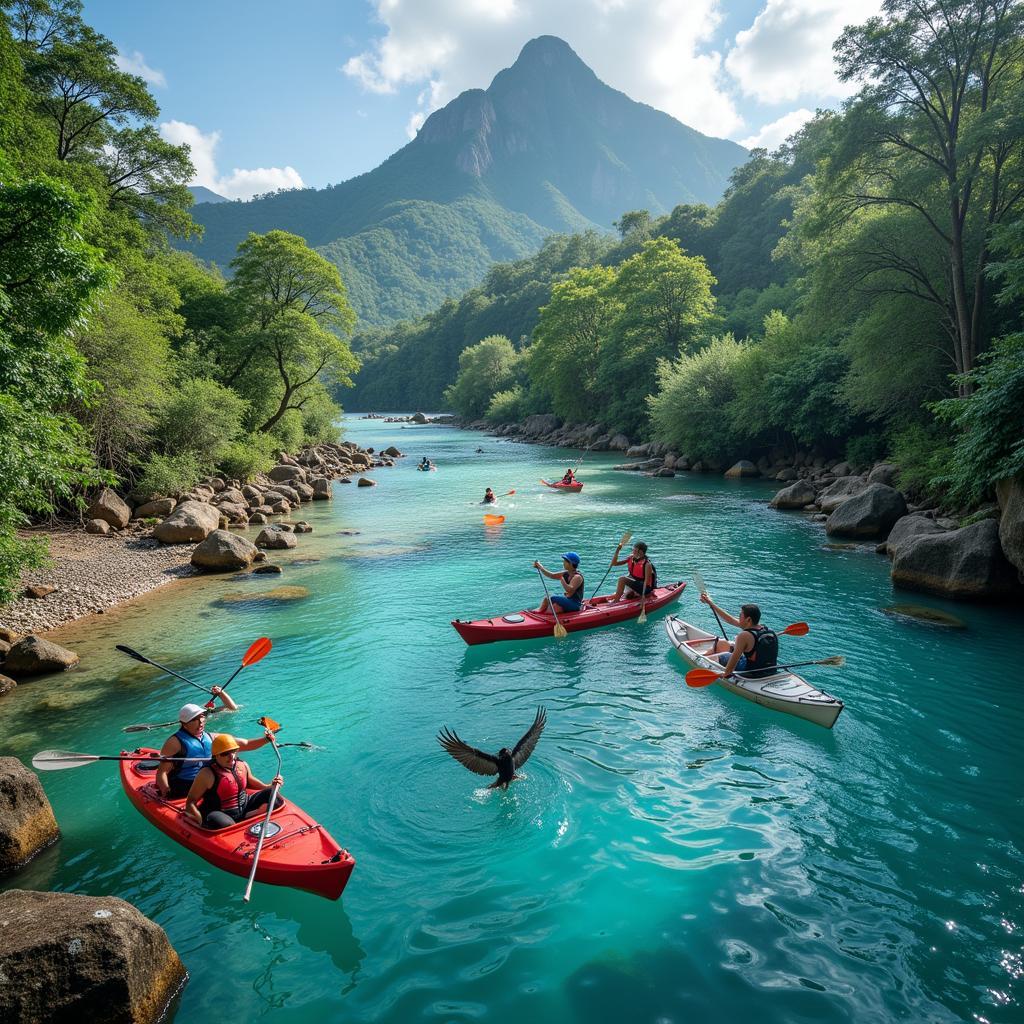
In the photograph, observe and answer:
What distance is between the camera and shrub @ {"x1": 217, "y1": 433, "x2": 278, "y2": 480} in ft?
89.2

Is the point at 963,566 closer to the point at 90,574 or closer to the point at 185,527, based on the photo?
the point at 90,574

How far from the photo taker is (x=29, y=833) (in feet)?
20.3

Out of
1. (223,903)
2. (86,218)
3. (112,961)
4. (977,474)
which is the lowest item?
(223,903)

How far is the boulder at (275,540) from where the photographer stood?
63.6 ft

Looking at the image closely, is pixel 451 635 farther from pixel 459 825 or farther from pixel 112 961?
pixel 112 961

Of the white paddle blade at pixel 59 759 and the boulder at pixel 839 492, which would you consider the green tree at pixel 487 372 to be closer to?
the boulder at pixel 839 492

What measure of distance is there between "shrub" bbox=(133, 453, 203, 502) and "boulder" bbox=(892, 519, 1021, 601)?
22.1 meters

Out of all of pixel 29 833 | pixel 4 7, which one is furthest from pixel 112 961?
pixel 4 7

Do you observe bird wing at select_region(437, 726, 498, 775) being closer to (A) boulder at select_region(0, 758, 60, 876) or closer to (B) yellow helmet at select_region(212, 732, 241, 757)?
(B) yellow helmet at select_region(212, 732, 241, 757)

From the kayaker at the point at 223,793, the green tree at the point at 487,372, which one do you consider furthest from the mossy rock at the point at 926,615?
the green tree at the point at 487,372

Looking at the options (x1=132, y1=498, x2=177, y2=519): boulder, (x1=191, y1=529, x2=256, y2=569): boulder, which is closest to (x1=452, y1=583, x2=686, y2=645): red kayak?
(x1=191, y1=529, x2=256, y2=569): boulder

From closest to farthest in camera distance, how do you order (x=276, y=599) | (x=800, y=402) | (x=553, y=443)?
(x=276, y=599), (x=800, y=402), (x=553, y=443)

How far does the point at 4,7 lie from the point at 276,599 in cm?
2050

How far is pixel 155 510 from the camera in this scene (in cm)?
2034
